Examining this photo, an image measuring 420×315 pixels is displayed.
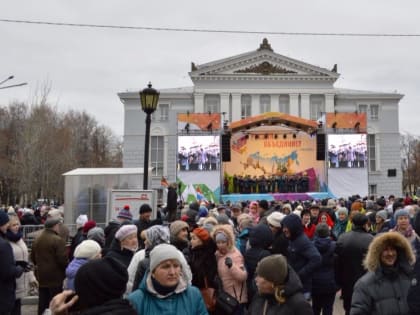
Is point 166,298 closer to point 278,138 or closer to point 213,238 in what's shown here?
point 213,238

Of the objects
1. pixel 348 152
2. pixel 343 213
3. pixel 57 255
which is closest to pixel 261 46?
pixel 348 152

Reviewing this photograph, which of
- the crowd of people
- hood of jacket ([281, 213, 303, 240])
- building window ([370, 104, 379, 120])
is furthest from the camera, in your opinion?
building window ([370, 104, 379, 120])

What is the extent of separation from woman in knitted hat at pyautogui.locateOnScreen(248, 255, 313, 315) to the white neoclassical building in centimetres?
4048

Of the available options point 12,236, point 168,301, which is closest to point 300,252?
point 168,301

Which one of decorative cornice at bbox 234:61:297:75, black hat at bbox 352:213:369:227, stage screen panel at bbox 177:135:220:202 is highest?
decorative cornice at bbox 234:61:297:75

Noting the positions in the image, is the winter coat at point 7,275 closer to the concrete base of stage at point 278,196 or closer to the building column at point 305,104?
the concrete base of stage at point 278,196

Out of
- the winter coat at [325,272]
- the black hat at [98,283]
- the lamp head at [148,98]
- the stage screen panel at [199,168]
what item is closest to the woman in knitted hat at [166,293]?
the black hat at [98,283]

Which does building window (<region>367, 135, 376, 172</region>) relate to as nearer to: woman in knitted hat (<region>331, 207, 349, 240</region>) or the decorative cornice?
the decorative cornice

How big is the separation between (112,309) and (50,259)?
4.38 meters

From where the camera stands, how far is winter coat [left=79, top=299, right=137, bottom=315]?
8.00 ft

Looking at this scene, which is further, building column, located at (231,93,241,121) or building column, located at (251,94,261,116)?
building column, located at (251,94,261,116)

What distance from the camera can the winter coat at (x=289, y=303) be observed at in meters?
3.17

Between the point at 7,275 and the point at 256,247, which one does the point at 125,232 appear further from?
the point at 256,247

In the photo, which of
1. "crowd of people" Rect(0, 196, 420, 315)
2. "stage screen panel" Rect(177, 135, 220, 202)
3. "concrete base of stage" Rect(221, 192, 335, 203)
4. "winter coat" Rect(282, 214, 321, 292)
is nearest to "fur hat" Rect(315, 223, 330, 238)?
"crowd of people" Rect(0, 196, 420, 315)
